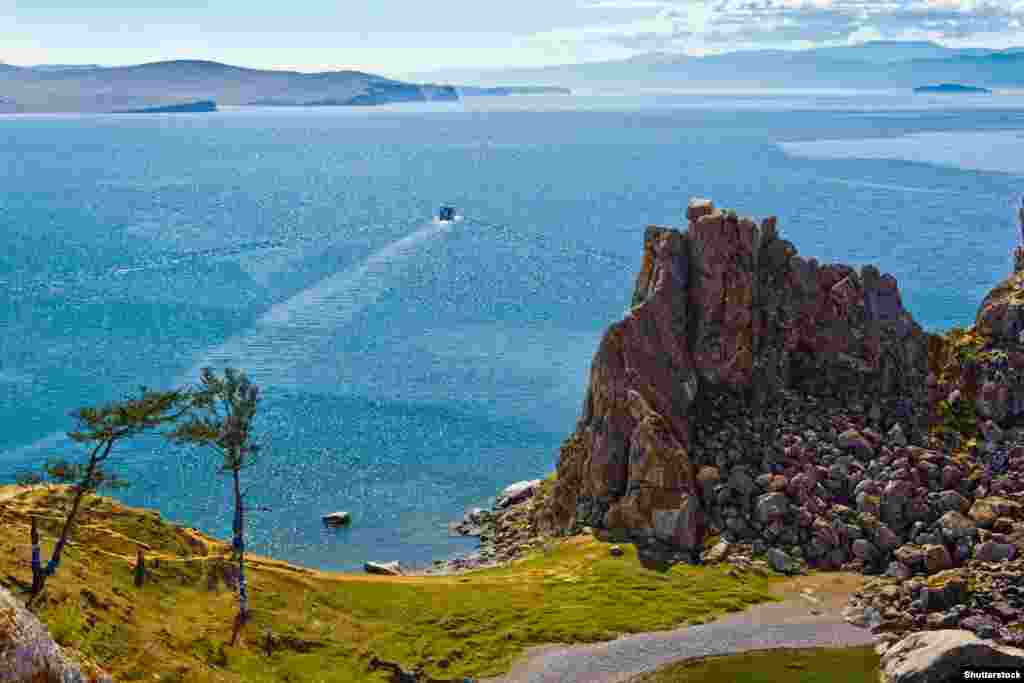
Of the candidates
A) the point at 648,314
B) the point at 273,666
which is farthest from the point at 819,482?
the point at 273,666

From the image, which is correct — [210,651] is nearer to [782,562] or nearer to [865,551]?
[782,562]

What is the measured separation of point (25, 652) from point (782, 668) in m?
47.2

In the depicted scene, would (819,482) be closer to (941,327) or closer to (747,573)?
(747,573)

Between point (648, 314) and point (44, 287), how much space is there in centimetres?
12648

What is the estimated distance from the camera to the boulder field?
71562mm

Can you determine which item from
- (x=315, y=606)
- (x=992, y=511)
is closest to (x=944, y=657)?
(x=992, y=511)

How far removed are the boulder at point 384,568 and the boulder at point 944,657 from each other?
38.4m

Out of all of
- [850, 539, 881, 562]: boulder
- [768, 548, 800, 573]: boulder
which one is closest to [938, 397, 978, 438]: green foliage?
[850, 539, 881, 562]: boulder

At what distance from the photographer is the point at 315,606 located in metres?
64.8

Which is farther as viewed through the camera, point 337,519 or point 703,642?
point 337,519

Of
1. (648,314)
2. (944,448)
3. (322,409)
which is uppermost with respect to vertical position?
(648,314)

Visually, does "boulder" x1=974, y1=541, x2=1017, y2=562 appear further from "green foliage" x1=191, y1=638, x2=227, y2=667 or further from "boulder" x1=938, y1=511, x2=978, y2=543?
"green foliage" x1=191, y1=638, x2=227, y2=667

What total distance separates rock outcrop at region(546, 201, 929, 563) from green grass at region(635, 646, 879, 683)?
12.0m

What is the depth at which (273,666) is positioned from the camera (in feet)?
188
